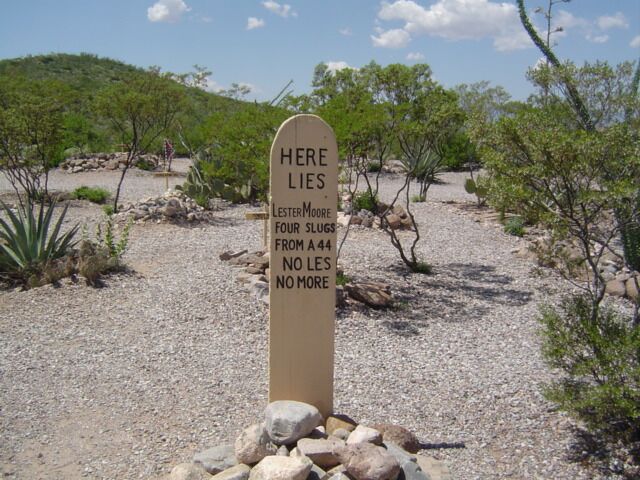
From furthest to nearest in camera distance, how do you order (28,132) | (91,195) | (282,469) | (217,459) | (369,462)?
(91,195)
(28,132)
(217,459)
(369,462)
(282,469)

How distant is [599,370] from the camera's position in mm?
4617

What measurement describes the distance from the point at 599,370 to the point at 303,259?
2343 mm

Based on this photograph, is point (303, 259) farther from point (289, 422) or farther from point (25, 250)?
Result: point (25, 250)

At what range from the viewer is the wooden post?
441cm

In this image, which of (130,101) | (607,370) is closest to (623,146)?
(607,370)

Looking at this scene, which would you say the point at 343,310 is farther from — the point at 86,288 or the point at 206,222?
the point at 206,222

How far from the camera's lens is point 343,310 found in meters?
7.65

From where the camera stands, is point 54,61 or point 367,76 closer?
point 367,76

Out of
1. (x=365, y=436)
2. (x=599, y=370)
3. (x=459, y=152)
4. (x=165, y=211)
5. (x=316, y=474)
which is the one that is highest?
(x=459, y=152)

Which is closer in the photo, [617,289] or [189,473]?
[189,473]

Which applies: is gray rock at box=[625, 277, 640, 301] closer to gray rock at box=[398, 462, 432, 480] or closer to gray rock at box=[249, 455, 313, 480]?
gray rock at box=[398, 462, 432, 480]

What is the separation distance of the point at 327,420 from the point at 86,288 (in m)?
4.91

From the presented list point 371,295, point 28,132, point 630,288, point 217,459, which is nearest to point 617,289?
point 630,288

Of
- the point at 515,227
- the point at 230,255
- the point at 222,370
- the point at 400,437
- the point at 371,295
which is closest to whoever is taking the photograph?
the point at 400,437
